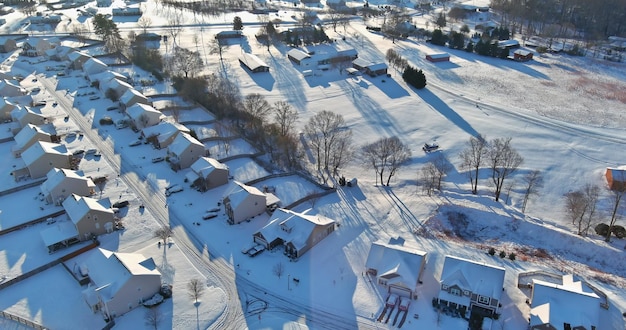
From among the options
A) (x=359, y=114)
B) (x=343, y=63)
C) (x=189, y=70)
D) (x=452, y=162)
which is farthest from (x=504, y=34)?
(x=189, y=70)

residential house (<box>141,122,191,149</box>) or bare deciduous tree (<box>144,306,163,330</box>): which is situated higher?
residential house (<box>141,122,191,149</box>)

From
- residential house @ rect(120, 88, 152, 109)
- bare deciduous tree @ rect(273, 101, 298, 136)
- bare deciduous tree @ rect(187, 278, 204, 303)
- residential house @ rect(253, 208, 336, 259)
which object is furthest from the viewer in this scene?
residential house @ rect(120, 88, 152, 109)

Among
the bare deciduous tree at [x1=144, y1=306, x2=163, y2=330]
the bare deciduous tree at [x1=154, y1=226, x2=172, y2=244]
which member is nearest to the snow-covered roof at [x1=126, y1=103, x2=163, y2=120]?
the bare deciduous tree at [x1=154, y1=226, x2=172, y2=244]

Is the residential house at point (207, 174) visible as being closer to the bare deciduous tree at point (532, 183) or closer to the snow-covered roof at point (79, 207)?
the snow-covered roof at point (79, 207)

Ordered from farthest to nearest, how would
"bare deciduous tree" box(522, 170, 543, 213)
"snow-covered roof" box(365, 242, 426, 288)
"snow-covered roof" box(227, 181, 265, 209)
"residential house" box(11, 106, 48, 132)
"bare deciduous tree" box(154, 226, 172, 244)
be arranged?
"residential house" box(11, 106, 48, 132), "bare deciduous tree" box(522, 170, 543, 213), "snow-covered roof" box(227, 181, 265, 209), "bare deciduous tree" box(154, 226, 172, 244), "snow-covered roof" box(365, 242, 426, 288)

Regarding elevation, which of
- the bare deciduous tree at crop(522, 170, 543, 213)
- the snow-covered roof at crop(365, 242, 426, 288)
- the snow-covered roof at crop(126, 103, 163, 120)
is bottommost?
the bare deciduous tree at crop(522, 170, 543, 213)

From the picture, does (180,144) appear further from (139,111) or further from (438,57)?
(438,57)

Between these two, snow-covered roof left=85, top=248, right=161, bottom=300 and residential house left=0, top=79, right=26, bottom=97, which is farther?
residential house left=0, top=79, right=26, bottom=97

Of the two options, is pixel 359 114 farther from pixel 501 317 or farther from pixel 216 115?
pixel 501 317

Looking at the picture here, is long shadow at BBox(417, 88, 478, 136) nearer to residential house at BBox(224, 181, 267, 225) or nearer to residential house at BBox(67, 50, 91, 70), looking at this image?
residential house at BBox(224, 181, 267, 225)
